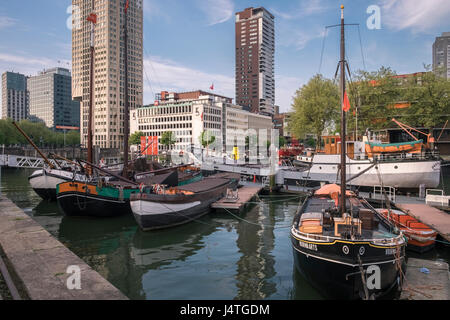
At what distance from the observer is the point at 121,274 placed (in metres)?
13.2

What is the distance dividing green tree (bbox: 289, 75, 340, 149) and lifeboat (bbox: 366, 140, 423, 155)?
21.4 meters

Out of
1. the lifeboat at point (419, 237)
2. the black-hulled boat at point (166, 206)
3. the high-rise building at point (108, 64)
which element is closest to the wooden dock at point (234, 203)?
the black-hulled boat at point (166, 206)

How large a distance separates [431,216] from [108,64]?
14574 cm

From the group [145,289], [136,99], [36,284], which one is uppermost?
[136,99]

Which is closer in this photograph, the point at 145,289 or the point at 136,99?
the point at 145,289

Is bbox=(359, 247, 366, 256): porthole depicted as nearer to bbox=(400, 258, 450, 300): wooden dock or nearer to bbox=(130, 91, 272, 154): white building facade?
bbox=(400, 258, 450, 300): wooden dock

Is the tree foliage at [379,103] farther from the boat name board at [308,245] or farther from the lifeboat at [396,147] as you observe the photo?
Result: the boat name board at [308,245]

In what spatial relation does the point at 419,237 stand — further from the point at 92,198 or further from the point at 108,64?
the point at 108,64

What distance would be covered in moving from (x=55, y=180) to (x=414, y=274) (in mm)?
29128

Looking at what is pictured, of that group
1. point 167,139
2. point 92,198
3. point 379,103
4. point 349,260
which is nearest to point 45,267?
point 349,260

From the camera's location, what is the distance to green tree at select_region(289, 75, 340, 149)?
5581cm
